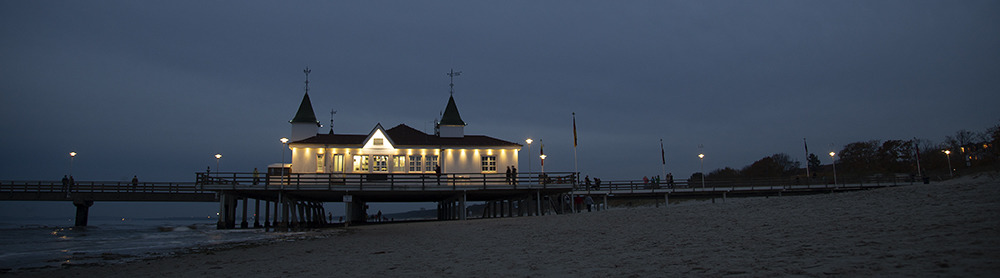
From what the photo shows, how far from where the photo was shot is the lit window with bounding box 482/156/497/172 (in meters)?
38.9

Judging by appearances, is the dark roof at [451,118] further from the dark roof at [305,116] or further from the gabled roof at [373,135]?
the dark roof at [305,116]

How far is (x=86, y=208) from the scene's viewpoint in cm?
4519

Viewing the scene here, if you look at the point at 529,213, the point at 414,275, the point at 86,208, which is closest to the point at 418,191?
the point at 529,213

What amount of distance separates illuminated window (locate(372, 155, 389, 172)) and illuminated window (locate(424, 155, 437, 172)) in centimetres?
261

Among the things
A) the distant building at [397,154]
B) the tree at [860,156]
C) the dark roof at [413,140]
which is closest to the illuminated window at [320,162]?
the distant building at [397,154]

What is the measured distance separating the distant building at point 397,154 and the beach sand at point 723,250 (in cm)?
2255

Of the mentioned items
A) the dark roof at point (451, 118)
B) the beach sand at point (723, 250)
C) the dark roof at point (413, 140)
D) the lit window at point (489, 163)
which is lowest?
the beach sand at point (723, 250)

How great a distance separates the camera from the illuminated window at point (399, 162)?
125 ft

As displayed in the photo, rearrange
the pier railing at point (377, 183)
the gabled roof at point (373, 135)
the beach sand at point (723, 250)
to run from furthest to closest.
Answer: the gabled roof at point (373, 135), the pier railing at point (377, 183), the beach sand at point (723, 250)

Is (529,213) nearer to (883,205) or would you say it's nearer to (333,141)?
(333,141)

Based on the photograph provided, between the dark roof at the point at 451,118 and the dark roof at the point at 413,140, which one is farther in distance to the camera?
the dark roof at the point at 451,118

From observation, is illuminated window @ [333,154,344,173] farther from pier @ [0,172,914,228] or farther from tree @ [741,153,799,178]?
tree @ [741,153,799,178]

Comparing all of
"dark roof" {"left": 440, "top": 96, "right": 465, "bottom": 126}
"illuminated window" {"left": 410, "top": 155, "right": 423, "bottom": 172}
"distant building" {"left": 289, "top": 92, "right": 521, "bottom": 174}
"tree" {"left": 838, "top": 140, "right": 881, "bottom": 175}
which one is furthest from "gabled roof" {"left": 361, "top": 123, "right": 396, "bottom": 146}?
"tree" {"left": 838, "top": 140, "right": 881, "bottom": 175}

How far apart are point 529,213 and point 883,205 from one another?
2152 centimetres
